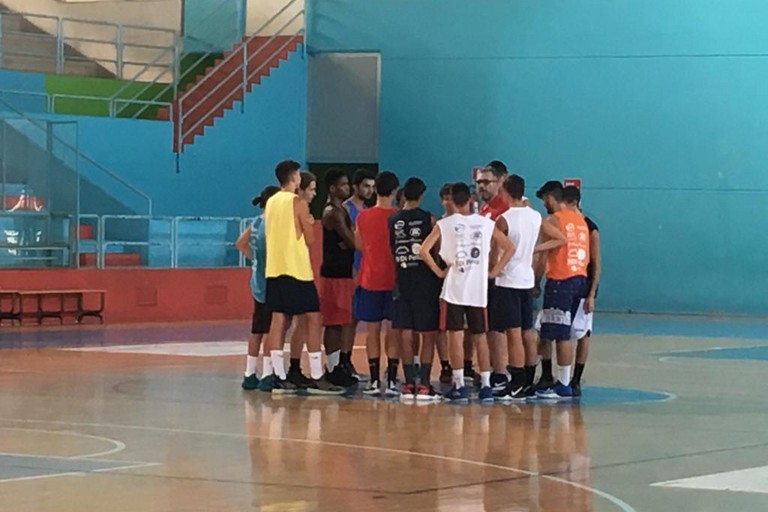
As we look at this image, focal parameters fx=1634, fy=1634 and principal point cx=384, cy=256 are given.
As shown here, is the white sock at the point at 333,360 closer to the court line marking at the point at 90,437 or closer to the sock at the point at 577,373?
the sock at the point at 577,373

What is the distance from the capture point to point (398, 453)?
1216 cm

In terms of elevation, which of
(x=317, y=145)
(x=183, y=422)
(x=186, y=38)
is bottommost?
(x=183, y=422)

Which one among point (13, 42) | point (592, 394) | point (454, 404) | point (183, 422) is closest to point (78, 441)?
point (183, 422)

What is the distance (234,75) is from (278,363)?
19.7m

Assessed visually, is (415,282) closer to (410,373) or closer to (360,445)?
(410,373)

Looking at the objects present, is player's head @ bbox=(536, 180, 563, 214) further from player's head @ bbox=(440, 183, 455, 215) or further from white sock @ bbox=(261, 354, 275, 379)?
white sock @ bbox=(261, 354, 275, 379)

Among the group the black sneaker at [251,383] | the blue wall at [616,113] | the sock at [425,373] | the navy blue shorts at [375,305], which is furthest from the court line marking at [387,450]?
the blue wall at [616,113]

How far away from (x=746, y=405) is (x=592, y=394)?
165 centimetres

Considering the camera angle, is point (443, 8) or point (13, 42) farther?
point (443, 8)

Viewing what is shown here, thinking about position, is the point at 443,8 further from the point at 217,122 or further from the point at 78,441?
the point at 78,441

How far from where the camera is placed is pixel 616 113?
34938mm

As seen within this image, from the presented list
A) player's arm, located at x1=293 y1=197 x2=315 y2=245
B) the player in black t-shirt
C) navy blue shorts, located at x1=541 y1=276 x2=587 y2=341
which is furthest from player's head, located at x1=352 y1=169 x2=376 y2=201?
navy blue shorts, located at x1=541 y1=276 x2=587 y2=341

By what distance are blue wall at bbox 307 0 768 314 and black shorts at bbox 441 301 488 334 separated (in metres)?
19.0

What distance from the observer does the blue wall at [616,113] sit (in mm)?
34125
